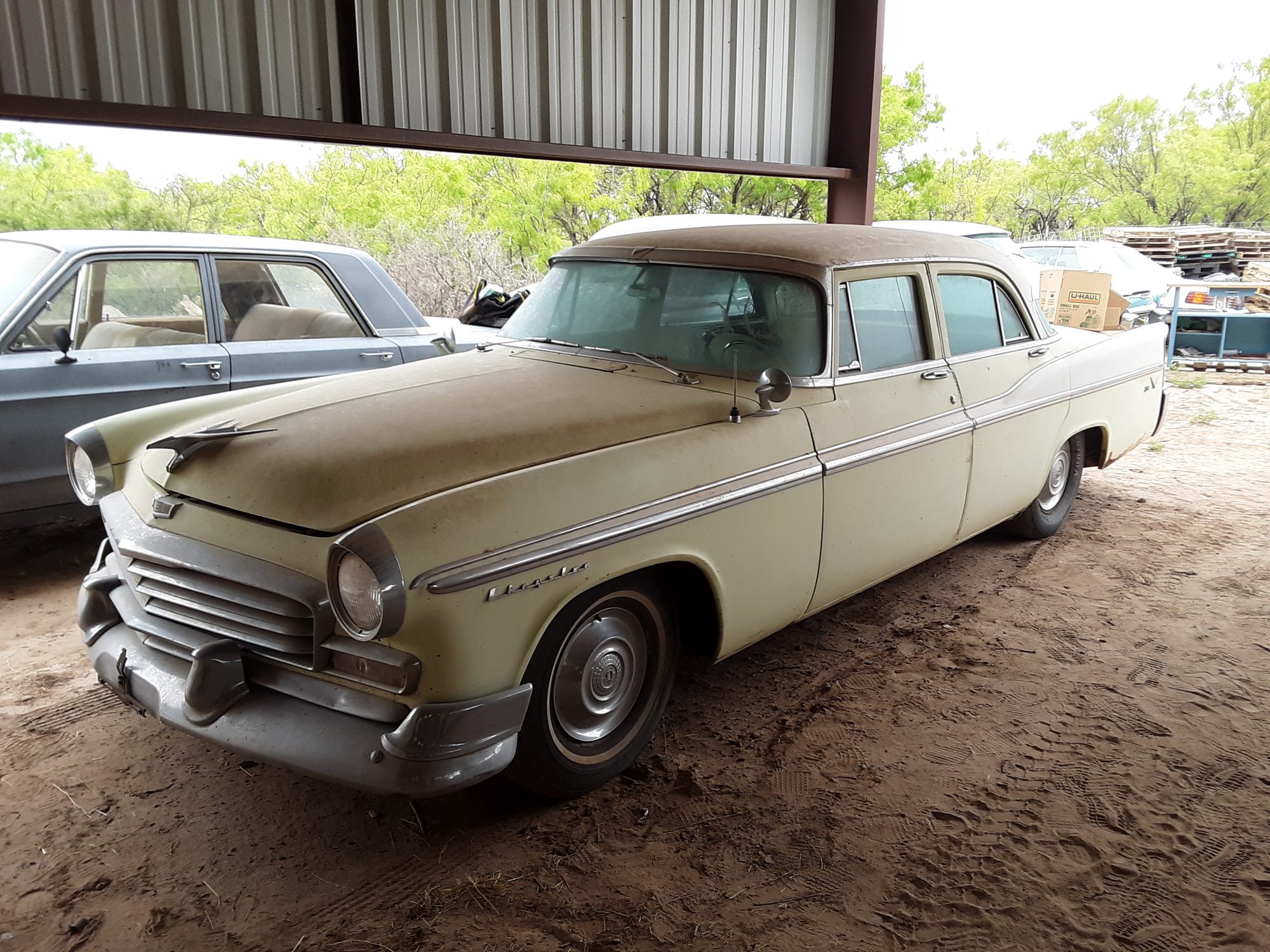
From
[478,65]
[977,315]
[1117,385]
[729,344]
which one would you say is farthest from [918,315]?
[478,65]

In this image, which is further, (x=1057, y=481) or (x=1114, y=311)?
(x=1114, y=311)

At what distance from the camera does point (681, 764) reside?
3.25 metres

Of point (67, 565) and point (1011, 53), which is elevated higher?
point (1011, 53)

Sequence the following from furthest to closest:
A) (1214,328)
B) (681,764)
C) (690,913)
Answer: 1. (1214,328)
2. (681,764)
3. (690,913)

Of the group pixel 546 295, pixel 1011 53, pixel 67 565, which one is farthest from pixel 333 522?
pixel 1011 53

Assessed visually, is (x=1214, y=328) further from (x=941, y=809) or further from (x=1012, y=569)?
(x=941, y=809)

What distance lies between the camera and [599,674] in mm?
2977

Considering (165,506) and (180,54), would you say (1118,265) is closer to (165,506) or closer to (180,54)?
(180,54)

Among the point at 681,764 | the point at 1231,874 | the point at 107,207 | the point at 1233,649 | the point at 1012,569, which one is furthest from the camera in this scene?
the point at 107,207

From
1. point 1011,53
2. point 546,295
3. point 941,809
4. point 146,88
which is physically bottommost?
point 941,809

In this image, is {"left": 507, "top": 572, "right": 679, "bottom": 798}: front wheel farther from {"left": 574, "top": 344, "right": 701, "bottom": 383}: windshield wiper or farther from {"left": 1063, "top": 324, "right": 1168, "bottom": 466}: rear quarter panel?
{"left": 1063, "top": 324, "right": 1168, "bottom": 466}: rear quarter panel

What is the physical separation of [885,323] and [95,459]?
3167mm

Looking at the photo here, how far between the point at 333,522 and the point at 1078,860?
236cm

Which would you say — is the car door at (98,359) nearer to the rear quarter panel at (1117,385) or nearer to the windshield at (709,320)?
the windshield at (709,320)
